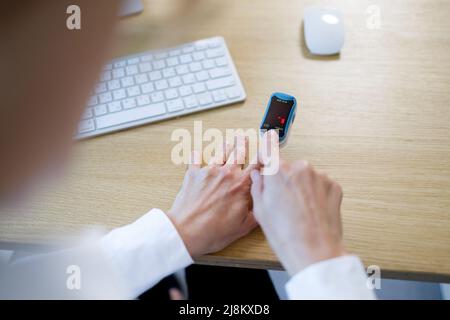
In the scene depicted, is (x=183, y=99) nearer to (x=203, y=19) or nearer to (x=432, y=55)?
(x=203, y=19)

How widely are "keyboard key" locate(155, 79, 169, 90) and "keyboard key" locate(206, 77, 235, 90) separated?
7 centimetres

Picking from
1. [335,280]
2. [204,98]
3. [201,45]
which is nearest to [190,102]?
[204,98]

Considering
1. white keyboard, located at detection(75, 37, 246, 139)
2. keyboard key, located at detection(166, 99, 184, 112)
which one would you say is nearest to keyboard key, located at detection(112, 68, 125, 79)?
white keyboard, located at detection(75, 37, 246, 139)

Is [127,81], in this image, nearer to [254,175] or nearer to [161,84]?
[161,84]

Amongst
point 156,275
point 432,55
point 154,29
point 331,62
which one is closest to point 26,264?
point 156,275

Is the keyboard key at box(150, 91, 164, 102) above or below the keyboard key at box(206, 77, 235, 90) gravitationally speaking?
below

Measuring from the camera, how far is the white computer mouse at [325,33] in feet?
2.23

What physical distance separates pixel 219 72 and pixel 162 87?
10 centimetres

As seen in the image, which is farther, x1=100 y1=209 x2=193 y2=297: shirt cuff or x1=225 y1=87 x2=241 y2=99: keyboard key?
x1=225 y1=87 x2=241 y2=99: keyboard key

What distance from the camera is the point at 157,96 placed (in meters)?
0.64

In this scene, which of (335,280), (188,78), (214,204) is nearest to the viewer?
(335,280)

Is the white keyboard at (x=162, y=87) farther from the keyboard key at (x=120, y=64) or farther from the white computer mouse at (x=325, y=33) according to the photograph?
the white computer mouse at (x=325, y=33)

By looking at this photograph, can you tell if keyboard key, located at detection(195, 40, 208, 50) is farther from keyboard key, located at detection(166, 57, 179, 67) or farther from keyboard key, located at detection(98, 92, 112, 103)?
keyboard key, located at detection(98, 92, 112, 103)

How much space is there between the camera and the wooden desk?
1.72 feet
